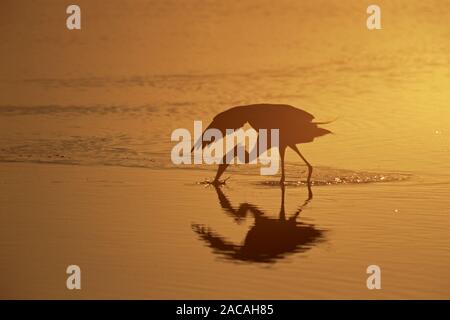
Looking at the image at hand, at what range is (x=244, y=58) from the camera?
35.5 m

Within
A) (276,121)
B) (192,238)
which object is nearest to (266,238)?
(192,238)

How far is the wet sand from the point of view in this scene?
12.8 meters

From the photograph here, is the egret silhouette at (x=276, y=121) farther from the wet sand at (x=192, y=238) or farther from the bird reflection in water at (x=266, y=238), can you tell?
the bird reflection in water at (x=266, y=238)

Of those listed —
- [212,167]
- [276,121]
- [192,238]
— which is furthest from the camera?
[212,167]

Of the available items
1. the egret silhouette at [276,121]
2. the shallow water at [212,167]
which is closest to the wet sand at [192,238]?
the shallow water at [212,167]

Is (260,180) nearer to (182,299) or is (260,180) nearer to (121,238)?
(121,238)

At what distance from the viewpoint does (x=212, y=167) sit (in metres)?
22.7

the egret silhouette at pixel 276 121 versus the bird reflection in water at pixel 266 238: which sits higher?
the egret silhouette at pixel 276 121

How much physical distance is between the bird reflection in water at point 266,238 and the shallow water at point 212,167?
0.07 m

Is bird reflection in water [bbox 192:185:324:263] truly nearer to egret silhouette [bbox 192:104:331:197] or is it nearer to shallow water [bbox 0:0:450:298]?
shallow water [bbox 0:0:450:298]

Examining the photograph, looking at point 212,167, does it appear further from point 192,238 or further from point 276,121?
point 192,238

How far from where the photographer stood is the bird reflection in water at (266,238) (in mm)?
14391

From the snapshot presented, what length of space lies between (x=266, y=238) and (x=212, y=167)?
7.25m

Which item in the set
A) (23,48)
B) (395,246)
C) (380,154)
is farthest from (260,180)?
(23,48)
